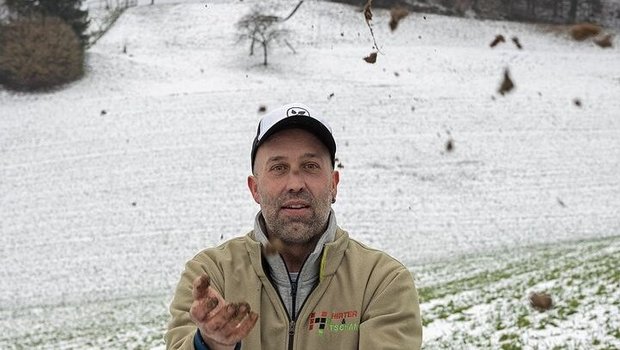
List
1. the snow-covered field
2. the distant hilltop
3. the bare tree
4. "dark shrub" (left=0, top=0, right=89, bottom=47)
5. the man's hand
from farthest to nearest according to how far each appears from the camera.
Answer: the distant hilltop → the bare tree → "dark shrub" (left=0, top=0, right=89, bottom=47) → the snow-covered field → the man's hand

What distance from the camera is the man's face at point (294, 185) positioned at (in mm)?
2141

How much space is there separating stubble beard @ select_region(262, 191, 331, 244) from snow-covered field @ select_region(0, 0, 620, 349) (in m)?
4.81

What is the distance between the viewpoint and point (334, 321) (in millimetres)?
2125

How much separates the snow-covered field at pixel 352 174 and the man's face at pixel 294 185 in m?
4.81

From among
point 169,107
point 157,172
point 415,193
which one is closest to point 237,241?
point 415,193

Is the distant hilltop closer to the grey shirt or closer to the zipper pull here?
the grey shirt

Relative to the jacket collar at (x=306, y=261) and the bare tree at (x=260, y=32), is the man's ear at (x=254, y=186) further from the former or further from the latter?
the bare tree at (x=260, y=32)

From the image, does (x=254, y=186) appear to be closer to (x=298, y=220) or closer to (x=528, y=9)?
(x=298, y=220)

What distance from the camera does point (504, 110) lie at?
31.6 metres

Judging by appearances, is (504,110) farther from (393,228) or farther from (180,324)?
(180,324)

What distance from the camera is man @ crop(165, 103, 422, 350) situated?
2.12m

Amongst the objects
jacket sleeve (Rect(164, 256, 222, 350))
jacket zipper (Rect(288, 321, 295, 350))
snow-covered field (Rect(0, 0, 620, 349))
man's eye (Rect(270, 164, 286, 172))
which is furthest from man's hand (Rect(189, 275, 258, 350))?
snow-covered field (Rect(0, 0, 620, 349))

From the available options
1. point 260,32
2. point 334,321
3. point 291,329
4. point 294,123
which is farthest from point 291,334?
point 260,32

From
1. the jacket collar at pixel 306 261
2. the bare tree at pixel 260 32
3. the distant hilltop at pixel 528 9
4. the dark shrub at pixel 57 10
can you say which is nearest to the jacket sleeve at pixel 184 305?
the jacket collar at pixel 306 261
